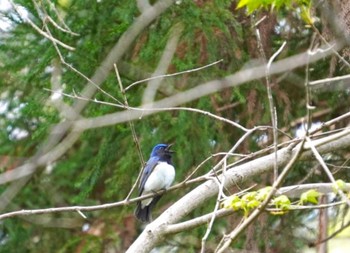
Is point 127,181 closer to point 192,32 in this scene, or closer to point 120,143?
point 120,143

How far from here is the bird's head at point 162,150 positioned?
6.55m

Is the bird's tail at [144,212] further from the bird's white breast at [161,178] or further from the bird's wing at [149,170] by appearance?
the bird's wing at [149,170]

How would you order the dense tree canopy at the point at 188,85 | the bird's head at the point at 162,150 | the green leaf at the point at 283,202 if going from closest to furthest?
1. the green leaf at the point at 283,202
2. the dense tree canopy at the point at 188,85
3. the bird's head at the point at 162,150

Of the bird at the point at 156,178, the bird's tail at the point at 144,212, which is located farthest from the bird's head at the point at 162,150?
the bird's tail at the point at 144,212

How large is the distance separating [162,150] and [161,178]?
21cm

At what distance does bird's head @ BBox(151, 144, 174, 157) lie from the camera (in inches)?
258

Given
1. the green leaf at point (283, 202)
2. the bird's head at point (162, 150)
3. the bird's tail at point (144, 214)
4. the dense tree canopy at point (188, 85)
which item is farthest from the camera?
the bird's tail at point (144, 214)

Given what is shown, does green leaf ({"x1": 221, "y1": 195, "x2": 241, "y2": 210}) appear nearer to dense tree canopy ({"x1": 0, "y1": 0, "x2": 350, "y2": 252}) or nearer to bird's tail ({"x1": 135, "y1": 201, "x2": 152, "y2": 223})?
dense tree canopy ({"x1": 0, "y1": 0, "x2": 350, "y2": 252})

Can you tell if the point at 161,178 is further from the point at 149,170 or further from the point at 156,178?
the point at 149,170

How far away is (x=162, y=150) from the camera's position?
668 centimetres

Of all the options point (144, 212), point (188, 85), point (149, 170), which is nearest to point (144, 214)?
point (144, 212)

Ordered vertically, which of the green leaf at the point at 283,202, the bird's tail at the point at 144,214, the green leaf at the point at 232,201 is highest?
the green leaf at the point at 232,201

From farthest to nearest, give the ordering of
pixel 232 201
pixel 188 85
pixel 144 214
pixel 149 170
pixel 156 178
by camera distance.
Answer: pixel 149 170, pixel 156 178, pixel 144 214, pixel 188 85, pixel 232 201

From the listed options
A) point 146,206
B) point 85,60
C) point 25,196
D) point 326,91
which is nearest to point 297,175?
point 326,91
